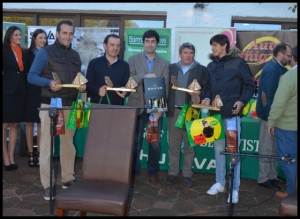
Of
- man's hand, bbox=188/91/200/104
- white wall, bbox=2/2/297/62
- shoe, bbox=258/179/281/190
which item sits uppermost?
white wall, bbox=2/2/297/62

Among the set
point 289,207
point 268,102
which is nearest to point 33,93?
point 268,102

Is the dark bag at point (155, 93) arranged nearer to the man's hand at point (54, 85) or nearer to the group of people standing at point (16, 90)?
the man's hand at point (54, 85)

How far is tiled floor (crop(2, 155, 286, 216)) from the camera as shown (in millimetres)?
3684

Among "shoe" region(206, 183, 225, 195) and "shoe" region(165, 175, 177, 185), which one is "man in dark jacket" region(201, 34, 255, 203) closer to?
"shoe" region(206, 183, 225, 195)

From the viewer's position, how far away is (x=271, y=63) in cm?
434

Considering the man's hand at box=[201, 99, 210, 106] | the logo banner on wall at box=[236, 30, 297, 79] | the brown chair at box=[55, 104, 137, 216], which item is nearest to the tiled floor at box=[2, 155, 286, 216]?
the brown chair at box=[55, 104, 137, 216]

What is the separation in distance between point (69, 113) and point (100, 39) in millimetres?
2956

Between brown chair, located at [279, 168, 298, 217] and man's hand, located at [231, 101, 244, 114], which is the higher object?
man's hand, located at [231, 101, 244, 114]

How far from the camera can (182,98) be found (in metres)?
4.32

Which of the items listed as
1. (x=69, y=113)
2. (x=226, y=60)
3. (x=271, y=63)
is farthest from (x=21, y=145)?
(x=271, y=63)

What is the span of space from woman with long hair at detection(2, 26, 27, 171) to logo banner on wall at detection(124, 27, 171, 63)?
6.48ft

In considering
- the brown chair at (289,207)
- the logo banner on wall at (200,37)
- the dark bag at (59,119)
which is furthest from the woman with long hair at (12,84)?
the brown chair at (289,207)

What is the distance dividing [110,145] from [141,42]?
11.0 feet

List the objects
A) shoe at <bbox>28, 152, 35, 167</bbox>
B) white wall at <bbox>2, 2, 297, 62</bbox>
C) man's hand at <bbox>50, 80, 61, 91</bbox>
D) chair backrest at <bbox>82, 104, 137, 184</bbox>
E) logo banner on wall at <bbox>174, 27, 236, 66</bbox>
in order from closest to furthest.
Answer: chair backrest at <bbox>82, 104, 137, 184</bbox> → man's hand at <bbox>50, 80, 61, 91</bbox> → shoe at <bbox>28, 152, 35, 167</bbox> → logo banner on wall at <bbox>174, 27, 236, 66</bbox> → white wall at <bbox>2, 2, 297, 62</bbox>
